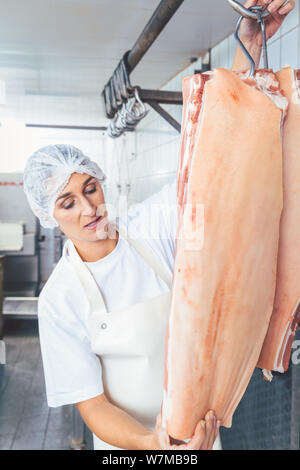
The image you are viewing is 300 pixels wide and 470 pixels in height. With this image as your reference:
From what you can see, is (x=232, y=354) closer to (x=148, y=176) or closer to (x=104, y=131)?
(x=104, y=131)

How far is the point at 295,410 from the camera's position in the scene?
103 centimetres

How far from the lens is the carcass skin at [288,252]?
49 cm

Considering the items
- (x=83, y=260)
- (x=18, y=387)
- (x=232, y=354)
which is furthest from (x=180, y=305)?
(x=18, y=387)

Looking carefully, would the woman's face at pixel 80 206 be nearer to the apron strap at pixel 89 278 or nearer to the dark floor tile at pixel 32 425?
the apron strap at pixel 89 278

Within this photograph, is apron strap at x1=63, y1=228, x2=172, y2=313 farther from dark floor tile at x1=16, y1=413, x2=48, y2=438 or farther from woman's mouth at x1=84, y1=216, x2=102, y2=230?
dark floor tile at x1=16, y1=413, x2=48, y2=438

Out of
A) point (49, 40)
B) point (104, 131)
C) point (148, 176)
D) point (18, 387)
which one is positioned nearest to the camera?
point (104, 131)

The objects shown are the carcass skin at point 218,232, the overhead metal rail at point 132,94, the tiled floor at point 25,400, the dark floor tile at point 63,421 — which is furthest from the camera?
the dark floor tile at point 63,421

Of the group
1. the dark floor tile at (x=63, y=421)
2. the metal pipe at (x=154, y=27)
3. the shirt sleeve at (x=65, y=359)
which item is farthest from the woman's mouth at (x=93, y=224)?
the dark floor tile at (x=63, y=421)

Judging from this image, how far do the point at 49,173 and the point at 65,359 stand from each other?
1.02 ft

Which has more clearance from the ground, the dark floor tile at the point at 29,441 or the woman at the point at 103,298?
the woman at the point at 103,298

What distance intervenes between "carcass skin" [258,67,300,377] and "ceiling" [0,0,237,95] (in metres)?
0.38

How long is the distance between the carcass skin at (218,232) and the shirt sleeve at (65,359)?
24 centimetres

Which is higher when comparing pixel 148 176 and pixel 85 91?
pixel 85 91

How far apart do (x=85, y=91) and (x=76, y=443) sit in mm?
1156
